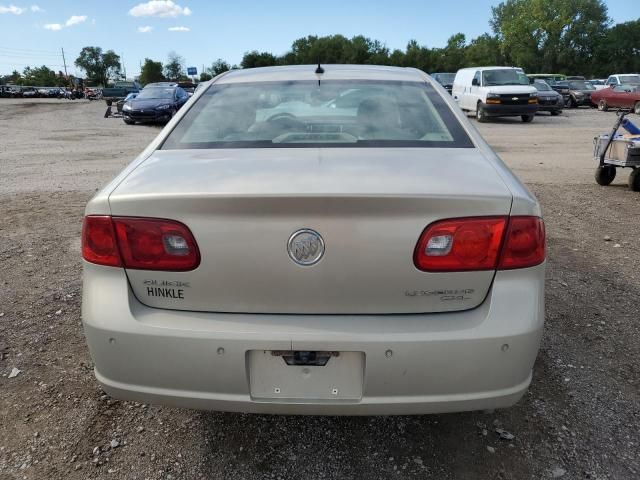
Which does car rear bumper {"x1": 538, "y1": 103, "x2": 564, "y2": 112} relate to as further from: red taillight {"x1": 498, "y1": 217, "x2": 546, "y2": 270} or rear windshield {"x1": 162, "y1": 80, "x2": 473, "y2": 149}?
red taillight {"x1": 498, "y1": 217, "x2": 546, "y2": 270}

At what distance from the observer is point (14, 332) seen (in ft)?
11.3

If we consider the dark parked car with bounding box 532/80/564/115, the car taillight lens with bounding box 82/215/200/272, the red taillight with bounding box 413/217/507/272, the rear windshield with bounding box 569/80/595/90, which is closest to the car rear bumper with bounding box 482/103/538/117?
the dark parked car with bounding box 532/80/564/115

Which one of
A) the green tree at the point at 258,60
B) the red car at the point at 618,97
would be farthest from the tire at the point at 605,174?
the green tree at the point at 258,60

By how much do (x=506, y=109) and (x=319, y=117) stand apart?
715 inches

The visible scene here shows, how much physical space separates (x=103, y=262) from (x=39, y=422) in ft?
3.64

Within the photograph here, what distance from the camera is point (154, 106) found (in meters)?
19.8

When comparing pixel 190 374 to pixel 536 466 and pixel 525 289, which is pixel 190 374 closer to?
pixel 525 289

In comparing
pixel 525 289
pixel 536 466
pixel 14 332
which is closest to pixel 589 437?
pixel 536 466

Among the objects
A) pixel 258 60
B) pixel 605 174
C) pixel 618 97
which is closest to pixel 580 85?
pixel 618 97

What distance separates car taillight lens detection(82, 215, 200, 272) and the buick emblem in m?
0.34

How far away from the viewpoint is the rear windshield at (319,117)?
96.1 inches

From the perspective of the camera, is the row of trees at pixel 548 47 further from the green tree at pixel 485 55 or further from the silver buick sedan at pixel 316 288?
the silver buick sedan at pixel 316 288

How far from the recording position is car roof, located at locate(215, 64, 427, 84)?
3.08m

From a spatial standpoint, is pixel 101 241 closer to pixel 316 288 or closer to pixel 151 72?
pixel 316 288
